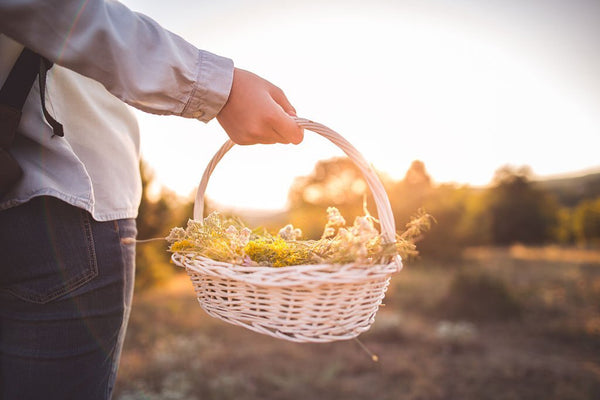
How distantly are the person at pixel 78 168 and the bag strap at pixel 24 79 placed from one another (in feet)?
0.10

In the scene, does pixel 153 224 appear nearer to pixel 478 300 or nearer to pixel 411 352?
pixel 411 352

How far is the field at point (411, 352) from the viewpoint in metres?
4.18

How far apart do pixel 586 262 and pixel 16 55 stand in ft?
44.0

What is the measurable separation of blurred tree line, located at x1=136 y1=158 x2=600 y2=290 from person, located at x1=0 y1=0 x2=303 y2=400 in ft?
14.6

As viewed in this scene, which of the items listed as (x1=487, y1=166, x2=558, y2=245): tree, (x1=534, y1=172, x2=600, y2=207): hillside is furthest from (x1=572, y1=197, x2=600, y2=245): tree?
(x1=534, y1=172, x2=600, y2=207): hillside

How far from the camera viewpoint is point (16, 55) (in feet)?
2.88

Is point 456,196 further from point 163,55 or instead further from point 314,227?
point 163,55

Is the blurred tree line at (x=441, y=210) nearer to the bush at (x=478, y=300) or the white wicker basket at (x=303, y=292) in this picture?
A: the bush at (x=478, y=300)

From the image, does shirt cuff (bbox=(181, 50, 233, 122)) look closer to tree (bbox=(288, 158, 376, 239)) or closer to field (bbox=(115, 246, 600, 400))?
field (bbox=(115, 246, 600, 400))

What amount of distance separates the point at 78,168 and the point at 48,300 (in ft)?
1.03

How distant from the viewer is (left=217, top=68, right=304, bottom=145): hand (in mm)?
909

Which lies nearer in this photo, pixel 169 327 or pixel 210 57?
→ pixel 210 57

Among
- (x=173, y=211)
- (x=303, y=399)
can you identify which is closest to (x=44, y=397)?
(x=303, y=399)

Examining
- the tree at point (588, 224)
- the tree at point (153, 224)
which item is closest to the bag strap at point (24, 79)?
the tree at point (153, 224)
